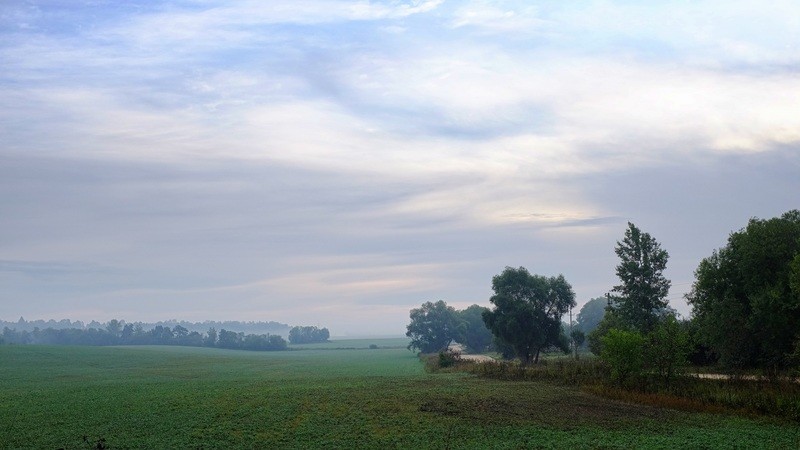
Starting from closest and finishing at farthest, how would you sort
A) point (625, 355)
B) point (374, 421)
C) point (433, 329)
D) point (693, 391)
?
point (374, 421) < point (693, 391) < point (625, 355) < point (433, 329)

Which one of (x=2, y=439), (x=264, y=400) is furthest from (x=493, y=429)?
(x=2, y=439)

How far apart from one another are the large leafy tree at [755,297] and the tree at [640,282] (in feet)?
63.4

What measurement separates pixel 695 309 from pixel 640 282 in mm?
13455

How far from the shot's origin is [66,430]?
35.0 metres

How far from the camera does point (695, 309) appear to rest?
68.6 metres

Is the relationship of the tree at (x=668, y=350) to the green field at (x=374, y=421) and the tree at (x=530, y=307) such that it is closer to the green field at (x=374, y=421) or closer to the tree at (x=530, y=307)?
the green field at (x=374, y=421)

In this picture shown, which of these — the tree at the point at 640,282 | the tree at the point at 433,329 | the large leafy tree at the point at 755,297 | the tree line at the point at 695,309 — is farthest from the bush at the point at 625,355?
the tree at the point at 433,329

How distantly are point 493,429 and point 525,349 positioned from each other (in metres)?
63.0

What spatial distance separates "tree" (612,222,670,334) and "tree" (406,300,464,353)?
100297 millimetres

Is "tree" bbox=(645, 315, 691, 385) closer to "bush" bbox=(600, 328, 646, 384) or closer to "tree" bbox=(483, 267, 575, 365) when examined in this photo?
"bush" bbox=(600, 328, 646, 384)

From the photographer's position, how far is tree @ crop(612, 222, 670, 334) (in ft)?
267

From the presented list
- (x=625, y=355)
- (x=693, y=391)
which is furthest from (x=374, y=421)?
(x=625, y=355)

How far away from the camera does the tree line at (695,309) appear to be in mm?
48844

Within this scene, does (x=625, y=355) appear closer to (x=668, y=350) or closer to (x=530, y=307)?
(x=668, y=350)
